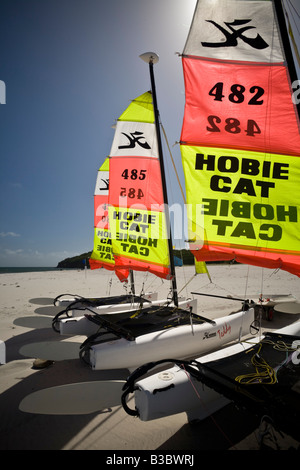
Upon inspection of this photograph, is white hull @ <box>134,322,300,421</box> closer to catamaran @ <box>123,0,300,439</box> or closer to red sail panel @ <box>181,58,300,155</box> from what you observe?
catamaran @ <box>123,0,300,439</box>

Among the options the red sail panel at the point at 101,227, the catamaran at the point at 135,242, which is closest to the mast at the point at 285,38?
the catamaran at the point at 135,242

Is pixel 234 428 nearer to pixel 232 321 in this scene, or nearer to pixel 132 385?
pixel 132 385

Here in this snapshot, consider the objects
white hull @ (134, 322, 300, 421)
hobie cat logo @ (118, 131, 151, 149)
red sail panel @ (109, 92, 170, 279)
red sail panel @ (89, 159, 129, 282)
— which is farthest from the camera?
red sail panel @ (89, 159, 129, 282)

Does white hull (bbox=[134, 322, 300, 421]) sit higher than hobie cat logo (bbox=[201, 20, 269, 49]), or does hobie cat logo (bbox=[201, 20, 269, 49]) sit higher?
hobie cat logo (bbox=[201, 20, 269, 49])

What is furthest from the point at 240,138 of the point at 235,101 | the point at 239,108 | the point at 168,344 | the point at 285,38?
the point at 168,344

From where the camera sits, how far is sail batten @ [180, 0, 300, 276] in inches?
152

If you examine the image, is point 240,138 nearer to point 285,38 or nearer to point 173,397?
point 285,38

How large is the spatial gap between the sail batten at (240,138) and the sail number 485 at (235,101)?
0.05ft

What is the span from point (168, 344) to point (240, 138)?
4.08 metres

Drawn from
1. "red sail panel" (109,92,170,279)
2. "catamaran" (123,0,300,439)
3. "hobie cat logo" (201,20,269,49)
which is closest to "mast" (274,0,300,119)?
"catamaran" (123,0,300,439)

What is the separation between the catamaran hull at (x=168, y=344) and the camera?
3.99 metres

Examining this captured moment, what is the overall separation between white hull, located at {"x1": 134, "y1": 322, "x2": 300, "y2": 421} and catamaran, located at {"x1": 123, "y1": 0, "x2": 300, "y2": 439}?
271 millimetres

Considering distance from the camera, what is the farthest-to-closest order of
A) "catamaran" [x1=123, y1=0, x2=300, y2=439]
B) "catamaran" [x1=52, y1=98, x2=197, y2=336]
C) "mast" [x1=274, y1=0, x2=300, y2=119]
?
1. "catamaran" [x1=52, y1=98, x2=197, y2=336]
2. "catamaran" [x1=123, y1=0, x2=300, y2=439]
3. "mast" [x1=274, y1=0, x2=300, y2=119]

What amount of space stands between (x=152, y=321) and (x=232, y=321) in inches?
74.0
